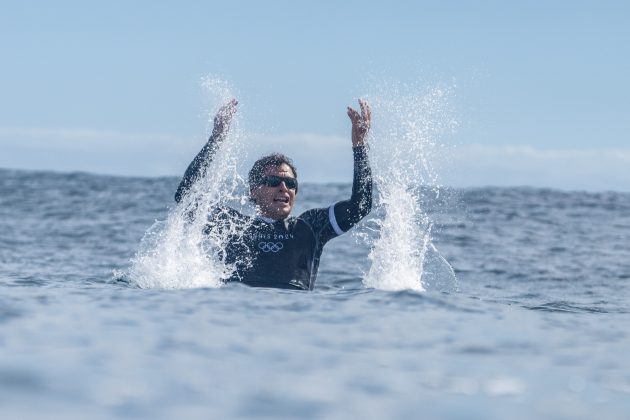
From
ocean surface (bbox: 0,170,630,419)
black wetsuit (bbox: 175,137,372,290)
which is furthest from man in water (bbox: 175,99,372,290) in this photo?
ocean surface (bbox: 0,170,630,419)

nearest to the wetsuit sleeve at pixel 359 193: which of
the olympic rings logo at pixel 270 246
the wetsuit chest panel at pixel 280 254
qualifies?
the wetsuit chest panel at pixel 280 254

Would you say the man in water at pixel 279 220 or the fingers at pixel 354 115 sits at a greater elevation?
the fingers at pixel 354 115

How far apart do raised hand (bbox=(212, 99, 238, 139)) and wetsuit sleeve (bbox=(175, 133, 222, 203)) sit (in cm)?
13

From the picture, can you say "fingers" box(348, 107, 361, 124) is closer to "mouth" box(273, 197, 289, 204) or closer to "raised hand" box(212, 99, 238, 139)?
Result: "mouth" box(273, 197, 289, 204)

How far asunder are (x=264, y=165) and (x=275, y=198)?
0.46 metres

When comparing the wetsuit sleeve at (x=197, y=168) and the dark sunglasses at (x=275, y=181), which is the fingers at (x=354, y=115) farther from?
the wetsuit sleeve at (x=197, y=168)

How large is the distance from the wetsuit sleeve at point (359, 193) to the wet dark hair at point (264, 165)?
879mm

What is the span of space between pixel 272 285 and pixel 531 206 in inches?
1492

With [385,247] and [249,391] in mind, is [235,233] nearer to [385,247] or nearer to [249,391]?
[385,247]

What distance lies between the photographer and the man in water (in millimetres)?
8383

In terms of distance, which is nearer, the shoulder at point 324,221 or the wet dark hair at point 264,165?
the shoulder at point 324,221

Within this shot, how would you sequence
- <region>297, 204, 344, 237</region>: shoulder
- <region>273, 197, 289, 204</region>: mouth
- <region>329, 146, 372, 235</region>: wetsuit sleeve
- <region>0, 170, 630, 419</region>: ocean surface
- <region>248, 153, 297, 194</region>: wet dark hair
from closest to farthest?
<region>0, 170, 630, 419</region>: ocean surface → <region>329, 146, 372, 235</region>: wetsuit sleeve → <region>297, 204, 344, 237</region>: shoulder → <region>273, 197, 289, 204</region>: mouth → <region>248, 153, 297, 194</region>: wet dark hair

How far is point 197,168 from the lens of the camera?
8.49m

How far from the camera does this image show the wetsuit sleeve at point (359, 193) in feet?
27.4
